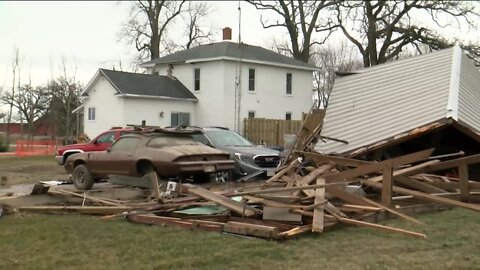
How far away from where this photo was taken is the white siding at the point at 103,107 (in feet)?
106

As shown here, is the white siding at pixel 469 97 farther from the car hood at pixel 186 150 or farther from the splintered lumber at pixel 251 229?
the splintered lumber at pixel 251 229

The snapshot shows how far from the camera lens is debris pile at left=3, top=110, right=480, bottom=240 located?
330 inches

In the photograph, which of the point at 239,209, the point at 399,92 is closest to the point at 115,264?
the point at 239,209

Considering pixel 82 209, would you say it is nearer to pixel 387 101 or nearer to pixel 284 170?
pixel 284 170

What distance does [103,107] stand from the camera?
109 feet

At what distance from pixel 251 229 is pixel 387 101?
325 inches

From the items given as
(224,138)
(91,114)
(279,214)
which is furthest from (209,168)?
(91,114)

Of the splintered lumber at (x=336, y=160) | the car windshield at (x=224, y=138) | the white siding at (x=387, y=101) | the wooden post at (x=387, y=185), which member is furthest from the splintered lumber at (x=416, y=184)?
the car windshield at (x=224, y=138)

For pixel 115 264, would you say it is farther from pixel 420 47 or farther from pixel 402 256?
pixel 420 47

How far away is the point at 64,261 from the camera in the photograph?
672 cm

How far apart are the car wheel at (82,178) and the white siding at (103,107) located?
17.3 metres

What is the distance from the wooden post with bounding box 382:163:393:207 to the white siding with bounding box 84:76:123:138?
23905 mm

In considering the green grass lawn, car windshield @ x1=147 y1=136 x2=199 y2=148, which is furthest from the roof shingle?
the green grass lawn

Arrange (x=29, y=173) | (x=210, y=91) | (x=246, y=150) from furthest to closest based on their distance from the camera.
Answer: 1. (x=210, y=91)
2. (x=29, y=173)
3. (x=246, y=150)
